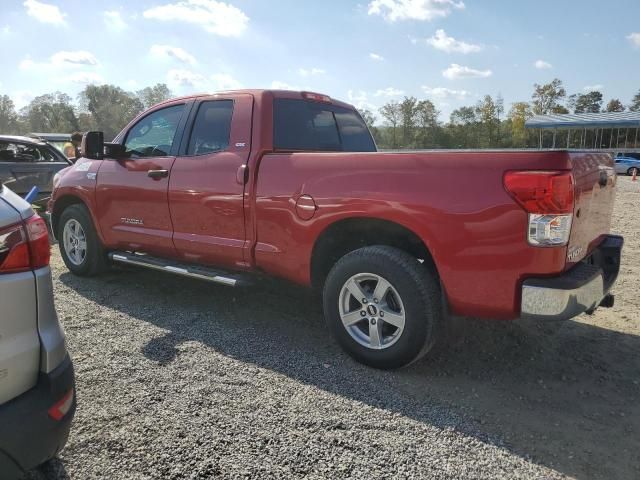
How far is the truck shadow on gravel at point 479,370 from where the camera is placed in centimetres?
264

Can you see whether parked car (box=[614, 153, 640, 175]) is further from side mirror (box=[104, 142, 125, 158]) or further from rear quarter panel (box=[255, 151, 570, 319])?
rear quarter panel (box=[255, 151, 570, 319])

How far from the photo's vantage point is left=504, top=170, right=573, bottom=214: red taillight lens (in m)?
2.61

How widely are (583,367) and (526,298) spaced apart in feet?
3.83

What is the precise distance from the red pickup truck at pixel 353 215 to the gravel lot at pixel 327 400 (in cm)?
43

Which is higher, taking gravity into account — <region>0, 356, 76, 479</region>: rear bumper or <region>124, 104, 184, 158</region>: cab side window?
<region>124, 104, 184, 158</region>: cab side window

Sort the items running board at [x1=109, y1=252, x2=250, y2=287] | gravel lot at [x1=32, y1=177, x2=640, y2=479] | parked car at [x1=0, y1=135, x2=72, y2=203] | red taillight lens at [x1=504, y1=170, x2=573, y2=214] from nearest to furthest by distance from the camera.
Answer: gravel lot at [x1=32, y1=177, x2=640, y2=479], red taillight lens at [x1=504, y1=170, x2=573, y2=214], running board at [x1=109, y1=252, x2=250, y2=287], parked car at [x1=0, y1=135, x2=72, y2=203]

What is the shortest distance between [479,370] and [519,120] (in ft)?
244

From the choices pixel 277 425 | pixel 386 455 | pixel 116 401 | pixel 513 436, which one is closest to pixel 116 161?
pixel 116 401

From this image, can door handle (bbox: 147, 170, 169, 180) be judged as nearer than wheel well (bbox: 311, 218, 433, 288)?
No

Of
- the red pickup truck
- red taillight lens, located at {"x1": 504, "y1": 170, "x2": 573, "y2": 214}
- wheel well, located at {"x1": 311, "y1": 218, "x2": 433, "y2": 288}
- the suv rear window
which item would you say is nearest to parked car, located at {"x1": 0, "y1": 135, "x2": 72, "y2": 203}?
the red pickup truck

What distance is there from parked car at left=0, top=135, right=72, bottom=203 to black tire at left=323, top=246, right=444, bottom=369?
7764 millimetres

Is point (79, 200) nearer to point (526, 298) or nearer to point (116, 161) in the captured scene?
point (116, 161)

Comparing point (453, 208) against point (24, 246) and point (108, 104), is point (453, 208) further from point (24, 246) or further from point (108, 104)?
point (108, 104)

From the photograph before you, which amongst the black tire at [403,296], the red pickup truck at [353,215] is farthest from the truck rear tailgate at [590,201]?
the black tire at [403,296]
